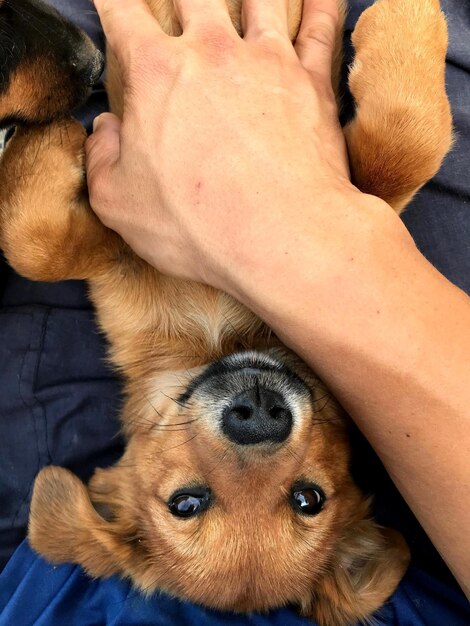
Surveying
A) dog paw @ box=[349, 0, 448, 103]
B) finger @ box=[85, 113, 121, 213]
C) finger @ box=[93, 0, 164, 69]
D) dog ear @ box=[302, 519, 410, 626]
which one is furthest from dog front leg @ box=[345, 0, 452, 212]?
dog ear @ box=[302, 519, 410, 626]

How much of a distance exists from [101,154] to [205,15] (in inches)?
20.0

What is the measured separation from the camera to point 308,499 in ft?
6.53

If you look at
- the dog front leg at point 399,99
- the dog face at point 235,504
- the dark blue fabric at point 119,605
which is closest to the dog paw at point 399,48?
the dog front leg at point 399,99

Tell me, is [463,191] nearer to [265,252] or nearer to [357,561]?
[265,252]

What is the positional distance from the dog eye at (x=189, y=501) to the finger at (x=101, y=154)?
930 millimetres

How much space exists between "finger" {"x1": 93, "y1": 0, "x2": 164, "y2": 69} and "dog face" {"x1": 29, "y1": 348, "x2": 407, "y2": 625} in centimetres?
103

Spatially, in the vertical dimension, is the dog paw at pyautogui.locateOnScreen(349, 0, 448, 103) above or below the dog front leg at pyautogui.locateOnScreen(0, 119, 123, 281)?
above

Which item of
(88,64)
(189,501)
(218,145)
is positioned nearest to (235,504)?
(189,501)

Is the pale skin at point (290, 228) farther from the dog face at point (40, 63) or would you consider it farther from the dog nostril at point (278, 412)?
the dog nostril at point (278, 412)

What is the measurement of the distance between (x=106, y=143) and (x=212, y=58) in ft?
1.39

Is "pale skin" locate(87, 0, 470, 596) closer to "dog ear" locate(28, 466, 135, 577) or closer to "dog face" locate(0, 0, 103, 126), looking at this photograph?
"dog face" locate(0, 0, 103, 126)

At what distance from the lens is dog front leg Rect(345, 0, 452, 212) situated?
1.77 m

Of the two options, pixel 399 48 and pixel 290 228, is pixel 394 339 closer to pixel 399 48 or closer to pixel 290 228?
pixel 290 228

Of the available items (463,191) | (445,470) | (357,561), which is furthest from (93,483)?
(463,191)
